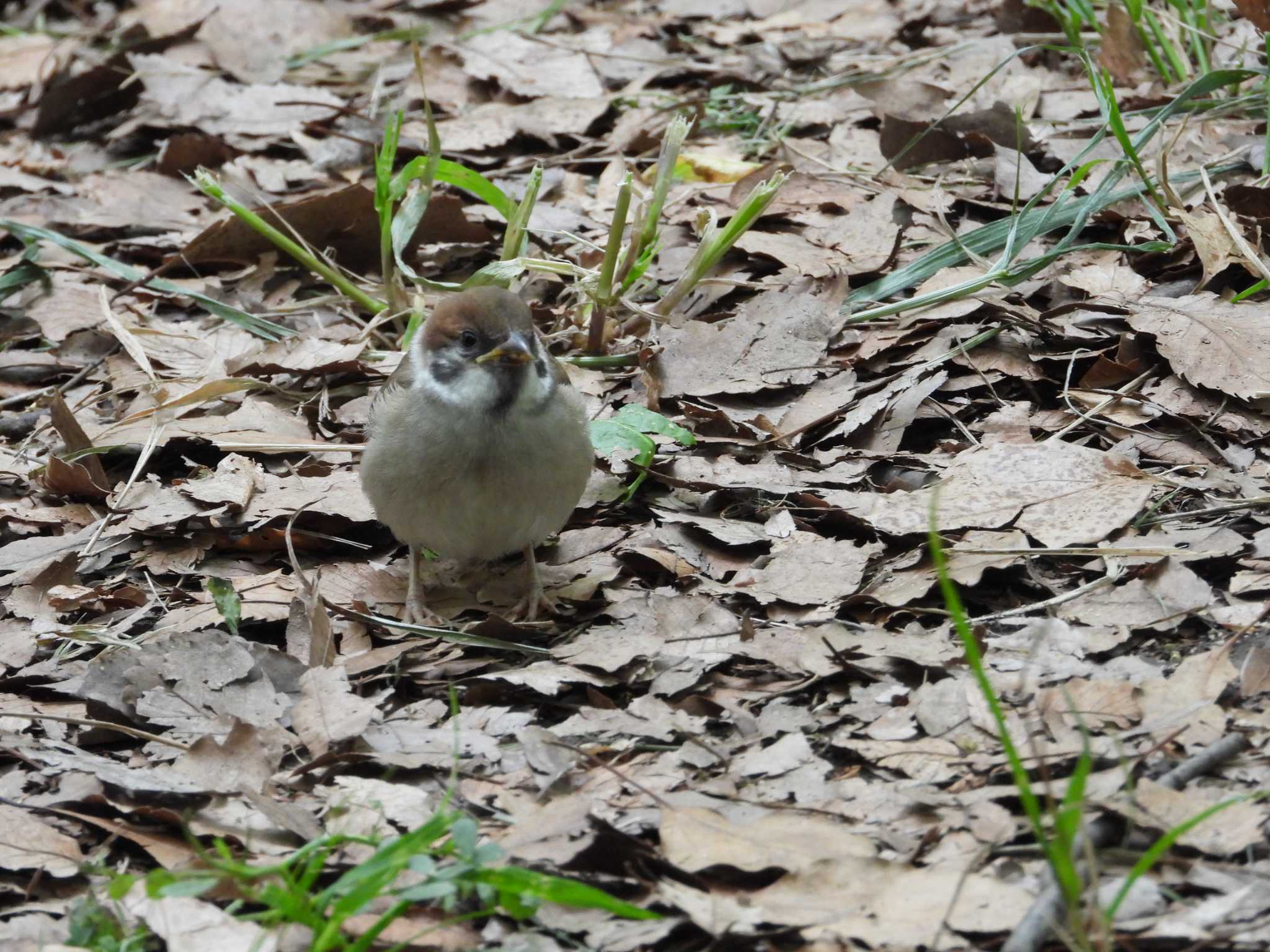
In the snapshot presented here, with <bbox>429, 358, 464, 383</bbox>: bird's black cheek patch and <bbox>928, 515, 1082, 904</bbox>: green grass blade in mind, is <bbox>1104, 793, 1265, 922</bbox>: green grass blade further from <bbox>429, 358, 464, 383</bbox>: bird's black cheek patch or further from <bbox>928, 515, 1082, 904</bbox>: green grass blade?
<bbox>429, 358, 464, 383</bbox>: bird's black cheek patch

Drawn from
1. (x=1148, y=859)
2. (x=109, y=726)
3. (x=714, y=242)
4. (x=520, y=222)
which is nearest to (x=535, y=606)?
(x=109, y=726)

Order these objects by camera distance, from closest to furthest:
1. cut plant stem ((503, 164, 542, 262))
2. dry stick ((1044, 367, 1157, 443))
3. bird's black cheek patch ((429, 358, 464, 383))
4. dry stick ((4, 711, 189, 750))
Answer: dry stick ((4, 711, 189, 750)), bird's black cheek patch ((429, 358, 464, 383)), dry stick ((1044, 367, 1157, 443)), cut plant stem ((503, 164, 542, 262))

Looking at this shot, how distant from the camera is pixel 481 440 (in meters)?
4.75

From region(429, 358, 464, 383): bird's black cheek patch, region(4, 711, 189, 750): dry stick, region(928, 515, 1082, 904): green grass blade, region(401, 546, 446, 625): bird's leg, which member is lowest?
region(401, 546, 446, 625): bird's leg

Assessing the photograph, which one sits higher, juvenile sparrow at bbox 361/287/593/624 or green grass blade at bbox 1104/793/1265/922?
green grass blade at bbox 1104/793/1265/922

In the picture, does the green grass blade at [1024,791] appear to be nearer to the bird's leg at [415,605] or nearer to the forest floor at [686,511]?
the forest floor at [686,511]

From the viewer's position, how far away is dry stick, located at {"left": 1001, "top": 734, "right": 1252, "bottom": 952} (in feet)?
9.60

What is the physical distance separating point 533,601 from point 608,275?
1.59 metres

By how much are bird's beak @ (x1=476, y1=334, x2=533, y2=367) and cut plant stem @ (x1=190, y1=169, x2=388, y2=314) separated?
1830 millimetres

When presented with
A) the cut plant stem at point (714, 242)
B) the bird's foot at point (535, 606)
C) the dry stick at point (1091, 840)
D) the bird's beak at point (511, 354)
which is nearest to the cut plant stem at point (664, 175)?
the cut plant stem at point (714, 242)

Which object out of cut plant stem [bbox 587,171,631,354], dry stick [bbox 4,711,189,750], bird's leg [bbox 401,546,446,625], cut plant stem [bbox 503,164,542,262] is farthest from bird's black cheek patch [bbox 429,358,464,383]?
dry stick [bbox 4,711,189,750]

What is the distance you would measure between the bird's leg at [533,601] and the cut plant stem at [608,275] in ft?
4.38

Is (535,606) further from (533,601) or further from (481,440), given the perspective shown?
(481,440)

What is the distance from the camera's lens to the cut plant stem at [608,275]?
225 inches
